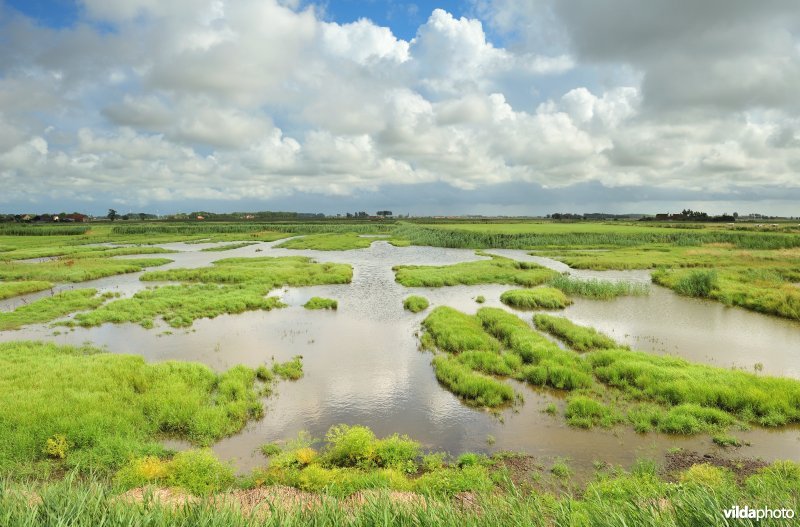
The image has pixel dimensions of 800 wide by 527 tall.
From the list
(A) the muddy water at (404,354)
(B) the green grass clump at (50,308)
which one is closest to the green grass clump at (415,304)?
(A) the muddy water at (404,354)

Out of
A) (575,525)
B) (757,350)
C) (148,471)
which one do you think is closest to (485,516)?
(575,525)

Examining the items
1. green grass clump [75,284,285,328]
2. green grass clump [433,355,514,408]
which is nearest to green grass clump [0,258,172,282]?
green grass clump [75,284,285,328]

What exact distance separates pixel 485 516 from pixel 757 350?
83.9ft

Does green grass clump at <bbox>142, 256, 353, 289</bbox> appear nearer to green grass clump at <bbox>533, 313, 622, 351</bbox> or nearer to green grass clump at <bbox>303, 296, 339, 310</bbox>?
Answer: green grass clump at <bbox>303, 296, 339, 310</bbox>

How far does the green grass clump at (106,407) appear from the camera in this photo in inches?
472

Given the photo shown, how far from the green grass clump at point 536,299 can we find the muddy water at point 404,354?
116 centimetres

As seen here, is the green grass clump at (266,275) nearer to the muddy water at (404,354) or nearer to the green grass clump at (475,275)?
the muddy water at (404,354)

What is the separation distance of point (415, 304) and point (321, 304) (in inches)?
305

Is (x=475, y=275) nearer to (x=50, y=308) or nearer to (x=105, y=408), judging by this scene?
(x=105, y=408)

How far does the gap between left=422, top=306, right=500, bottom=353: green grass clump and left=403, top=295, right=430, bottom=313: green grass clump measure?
112 inches

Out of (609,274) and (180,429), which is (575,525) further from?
(609,274)

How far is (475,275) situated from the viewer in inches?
1756

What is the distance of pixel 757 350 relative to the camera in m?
22.5
